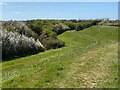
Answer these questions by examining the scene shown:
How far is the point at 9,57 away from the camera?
165 feet

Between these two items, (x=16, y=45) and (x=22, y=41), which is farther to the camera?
(x=22, y=41)

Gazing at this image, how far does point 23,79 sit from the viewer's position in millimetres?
17812

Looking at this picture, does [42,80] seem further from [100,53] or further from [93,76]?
[100,53]

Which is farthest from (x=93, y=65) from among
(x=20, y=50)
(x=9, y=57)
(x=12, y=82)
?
(x=20, y=50)

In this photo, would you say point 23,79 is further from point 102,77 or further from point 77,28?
point 77,28

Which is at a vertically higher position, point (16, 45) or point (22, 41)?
point (22, 41)

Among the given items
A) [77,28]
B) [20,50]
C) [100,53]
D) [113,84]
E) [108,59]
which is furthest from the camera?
[77,28]

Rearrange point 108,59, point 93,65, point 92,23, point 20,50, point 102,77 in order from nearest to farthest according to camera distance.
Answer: point 102,77, point 93,65, point 108,59, point 20,50, point 92,23

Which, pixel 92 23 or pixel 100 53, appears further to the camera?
pixel 92 23

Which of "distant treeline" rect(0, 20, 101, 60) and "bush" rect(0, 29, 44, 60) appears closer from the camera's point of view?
"bush" rect(0, 29, 44, 60)

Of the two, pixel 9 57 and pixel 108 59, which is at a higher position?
pixel 108 59

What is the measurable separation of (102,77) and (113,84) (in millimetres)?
1533

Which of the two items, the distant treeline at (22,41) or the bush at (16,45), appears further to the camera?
the distant treeline at (22,41)

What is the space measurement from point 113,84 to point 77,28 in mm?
76670
